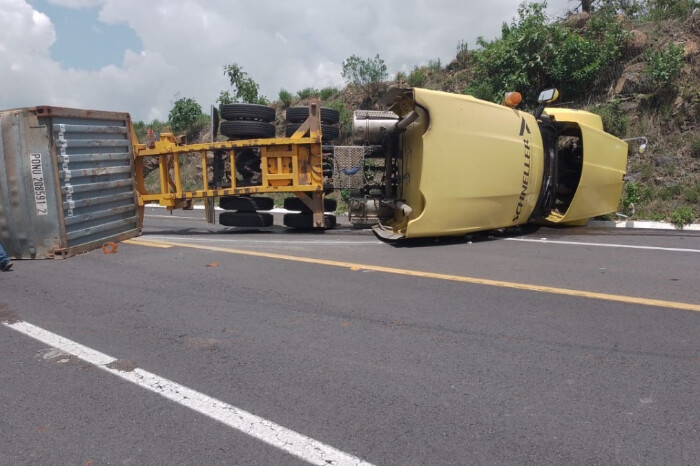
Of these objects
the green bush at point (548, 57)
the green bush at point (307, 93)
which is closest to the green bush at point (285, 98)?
the green bush at point (307, 93)

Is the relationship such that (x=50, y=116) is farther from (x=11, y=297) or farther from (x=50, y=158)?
(x=11, y=297)

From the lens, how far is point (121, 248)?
7.78 m

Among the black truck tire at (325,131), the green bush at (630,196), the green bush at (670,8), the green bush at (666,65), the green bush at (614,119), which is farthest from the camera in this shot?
the green bush at (670,8)

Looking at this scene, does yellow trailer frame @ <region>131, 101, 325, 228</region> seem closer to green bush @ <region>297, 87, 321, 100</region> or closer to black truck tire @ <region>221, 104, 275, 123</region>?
black truck tire @ <region>221, 104, 275, 123</region>

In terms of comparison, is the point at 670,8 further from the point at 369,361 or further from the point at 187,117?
the point at 187,117

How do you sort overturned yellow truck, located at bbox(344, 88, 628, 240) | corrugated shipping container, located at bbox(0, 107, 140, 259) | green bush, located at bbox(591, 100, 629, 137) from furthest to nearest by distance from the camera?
green bush, located at bbox(591, 100, 629, 137) < overturned yellow truck, located at bbox(344, 88, 628, 240) < corrugated shipping container, located at bbox(0, 107, 140, 259)

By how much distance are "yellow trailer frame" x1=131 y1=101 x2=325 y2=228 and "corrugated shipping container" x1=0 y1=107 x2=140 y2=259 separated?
115 cm

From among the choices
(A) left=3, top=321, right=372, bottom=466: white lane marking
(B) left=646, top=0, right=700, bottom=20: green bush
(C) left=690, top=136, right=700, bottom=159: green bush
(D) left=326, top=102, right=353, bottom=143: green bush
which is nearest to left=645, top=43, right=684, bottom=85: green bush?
(C) left=690, top=136, right=700, bottom=159: green bush

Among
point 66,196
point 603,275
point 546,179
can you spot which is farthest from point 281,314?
point 546,179

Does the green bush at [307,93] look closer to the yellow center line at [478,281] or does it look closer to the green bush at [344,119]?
the green bush at [344,119]

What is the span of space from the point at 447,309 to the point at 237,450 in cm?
236

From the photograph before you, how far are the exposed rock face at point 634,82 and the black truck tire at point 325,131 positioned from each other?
7.99 metres

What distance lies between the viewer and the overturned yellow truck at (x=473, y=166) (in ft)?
23.7

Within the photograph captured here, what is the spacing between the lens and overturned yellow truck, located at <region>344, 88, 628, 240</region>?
7.22m
